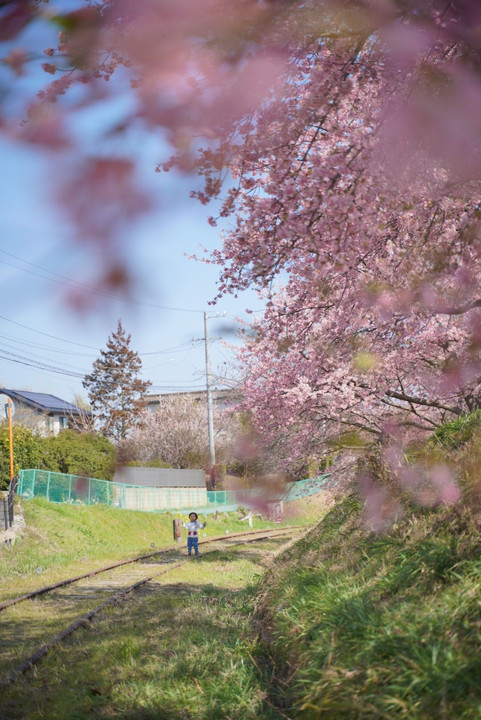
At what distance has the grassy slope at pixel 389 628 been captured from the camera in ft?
12.0

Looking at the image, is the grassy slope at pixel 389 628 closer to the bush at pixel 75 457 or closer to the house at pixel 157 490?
the bush at pixel 75 457

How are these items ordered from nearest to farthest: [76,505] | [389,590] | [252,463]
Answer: [389,590] < [252,463] < [76,505]

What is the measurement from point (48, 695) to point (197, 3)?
5662 millimetres

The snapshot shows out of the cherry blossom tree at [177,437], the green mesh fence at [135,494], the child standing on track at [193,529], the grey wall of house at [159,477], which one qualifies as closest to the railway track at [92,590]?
the child standing on track at [193,529]

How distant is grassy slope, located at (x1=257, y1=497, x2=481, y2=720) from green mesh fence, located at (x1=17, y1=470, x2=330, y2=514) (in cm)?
1251

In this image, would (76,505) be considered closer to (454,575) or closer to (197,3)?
(454,575)

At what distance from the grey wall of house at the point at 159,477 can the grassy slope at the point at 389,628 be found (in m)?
32.3

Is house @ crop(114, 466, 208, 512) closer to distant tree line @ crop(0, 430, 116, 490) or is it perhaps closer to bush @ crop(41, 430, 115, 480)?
bush @ crop(41, 430, 115, 480)

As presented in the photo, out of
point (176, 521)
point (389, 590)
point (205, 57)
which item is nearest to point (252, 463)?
point (176, 521)

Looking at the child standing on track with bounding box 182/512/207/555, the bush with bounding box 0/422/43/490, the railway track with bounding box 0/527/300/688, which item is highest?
the bush with bounding box 0/422/43/490

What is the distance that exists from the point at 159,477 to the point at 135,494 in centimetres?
746

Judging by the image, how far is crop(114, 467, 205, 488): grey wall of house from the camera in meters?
39.4

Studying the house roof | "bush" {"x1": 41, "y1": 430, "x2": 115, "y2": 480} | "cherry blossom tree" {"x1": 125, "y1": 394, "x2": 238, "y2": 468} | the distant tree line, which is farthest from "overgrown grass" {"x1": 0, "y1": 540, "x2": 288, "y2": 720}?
"cherry blossom tree" {"x1": 125, "y1": 394, "x2": 238, "y2": 468}

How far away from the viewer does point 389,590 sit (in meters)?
5.23
